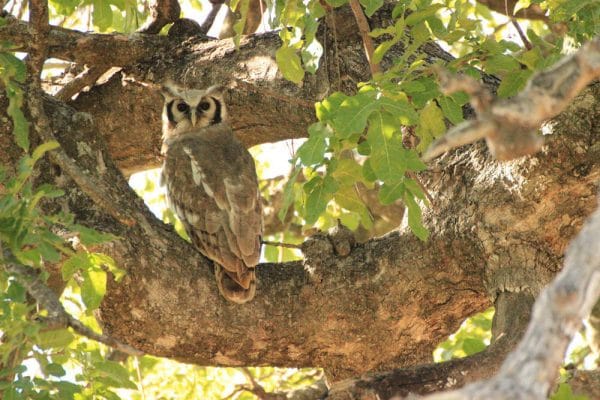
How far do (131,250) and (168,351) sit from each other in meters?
0.45

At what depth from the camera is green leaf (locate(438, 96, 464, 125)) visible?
3.21m

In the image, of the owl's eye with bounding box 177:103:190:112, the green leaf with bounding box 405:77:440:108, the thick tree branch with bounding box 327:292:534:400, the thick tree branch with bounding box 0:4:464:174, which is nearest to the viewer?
the thick tree branch with bounding box 327:292:534:400

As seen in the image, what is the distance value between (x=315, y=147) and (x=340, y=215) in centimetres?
151

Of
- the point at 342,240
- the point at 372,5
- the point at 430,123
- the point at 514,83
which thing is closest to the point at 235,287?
the point at 342,240

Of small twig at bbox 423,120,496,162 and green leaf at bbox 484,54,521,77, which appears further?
green leaf at bbox 484,54,521,77

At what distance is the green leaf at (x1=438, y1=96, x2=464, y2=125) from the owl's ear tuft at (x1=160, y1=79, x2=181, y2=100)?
1963 mm

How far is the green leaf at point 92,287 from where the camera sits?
10.1ft

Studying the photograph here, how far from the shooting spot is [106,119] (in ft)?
15.9

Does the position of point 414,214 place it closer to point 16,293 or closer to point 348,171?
point 348,171

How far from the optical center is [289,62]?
348 centimetres

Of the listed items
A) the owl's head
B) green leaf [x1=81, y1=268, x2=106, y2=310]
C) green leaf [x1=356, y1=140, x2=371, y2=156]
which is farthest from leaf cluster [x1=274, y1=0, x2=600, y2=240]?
the owl's head

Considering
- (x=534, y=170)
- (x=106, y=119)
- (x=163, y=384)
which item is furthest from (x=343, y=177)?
(x=163, y=384)

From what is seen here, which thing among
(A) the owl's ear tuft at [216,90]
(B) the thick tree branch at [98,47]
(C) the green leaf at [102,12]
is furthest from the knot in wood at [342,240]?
(B) the thick tree branch at [98,47]

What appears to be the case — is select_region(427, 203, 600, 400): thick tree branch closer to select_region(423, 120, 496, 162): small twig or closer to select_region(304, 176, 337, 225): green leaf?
select_region(423, 120, 496, 162): small twig
